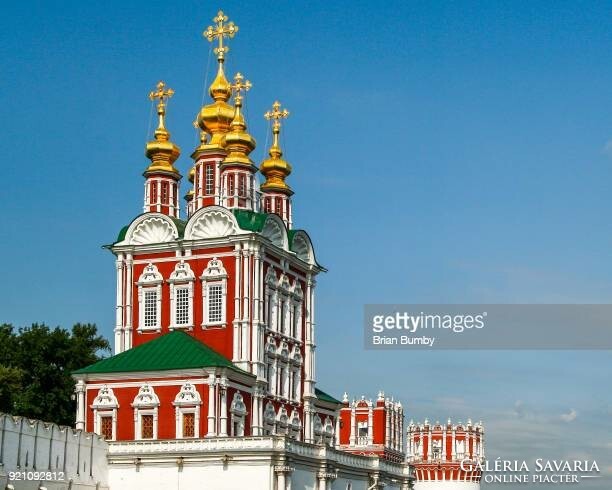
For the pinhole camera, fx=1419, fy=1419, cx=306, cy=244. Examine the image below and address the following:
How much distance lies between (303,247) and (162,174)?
653 centimetres

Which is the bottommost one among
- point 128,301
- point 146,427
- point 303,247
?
Answer: point 146,427

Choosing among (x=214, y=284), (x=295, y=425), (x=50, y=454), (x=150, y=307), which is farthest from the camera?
(x=295, y=425)

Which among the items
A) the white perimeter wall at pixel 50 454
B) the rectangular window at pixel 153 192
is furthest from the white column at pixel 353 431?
the white perimeter wall at pixel 50 454

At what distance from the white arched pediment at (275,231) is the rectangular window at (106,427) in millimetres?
9425

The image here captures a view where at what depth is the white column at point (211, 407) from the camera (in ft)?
163

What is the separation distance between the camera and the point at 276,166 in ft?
200

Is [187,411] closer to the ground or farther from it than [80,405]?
closer to the ground

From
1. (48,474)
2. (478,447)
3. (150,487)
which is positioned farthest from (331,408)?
(478,447)

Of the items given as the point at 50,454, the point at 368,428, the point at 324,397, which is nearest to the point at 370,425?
the point at 368,428

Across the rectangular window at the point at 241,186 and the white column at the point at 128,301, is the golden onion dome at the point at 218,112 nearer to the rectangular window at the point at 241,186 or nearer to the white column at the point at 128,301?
the rectangular window at the point at 241,186

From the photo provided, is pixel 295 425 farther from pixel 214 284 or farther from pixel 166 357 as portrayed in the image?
pixel 166 357

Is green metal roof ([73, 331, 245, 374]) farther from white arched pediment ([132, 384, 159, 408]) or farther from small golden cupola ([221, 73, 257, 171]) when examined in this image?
small golden cupola ([221, 73, 257, 171])

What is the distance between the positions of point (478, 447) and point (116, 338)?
37.2 meters

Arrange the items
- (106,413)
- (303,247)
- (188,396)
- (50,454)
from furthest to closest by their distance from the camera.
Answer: (303,247), (106,413), (188,396), (50,454)
